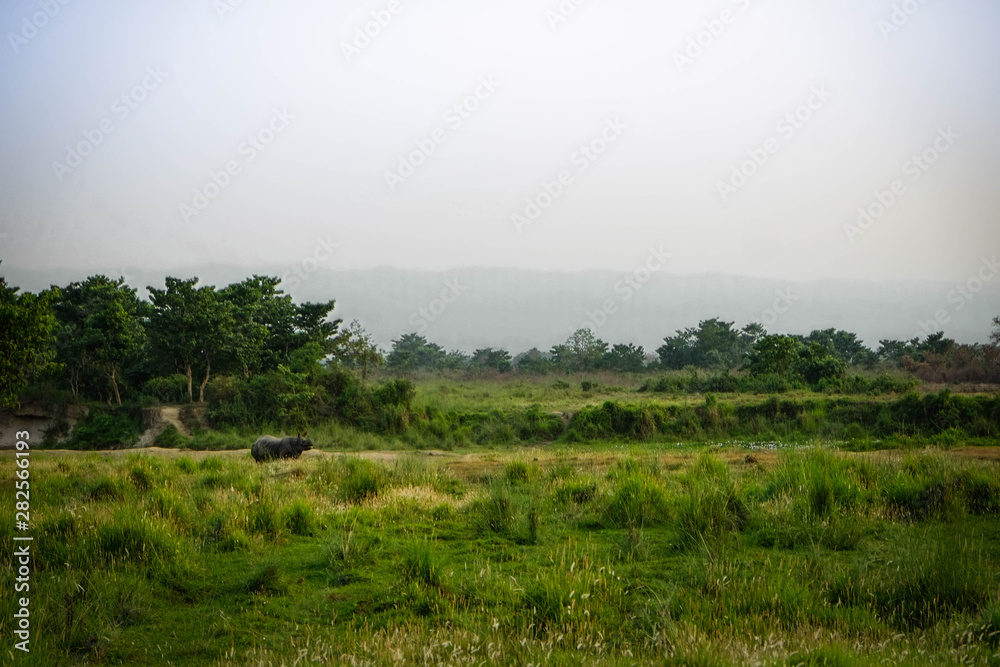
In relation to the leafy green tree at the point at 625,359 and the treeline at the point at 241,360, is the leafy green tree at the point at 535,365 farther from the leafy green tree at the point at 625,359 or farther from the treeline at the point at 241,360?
the treeline at the point at 241,360

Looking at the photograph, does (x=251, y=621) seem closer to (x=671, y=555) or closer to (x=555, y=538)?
(x=555, y=538)

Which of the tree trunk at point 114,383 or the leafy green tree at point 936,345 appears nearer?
the tree trunk at point 114,383

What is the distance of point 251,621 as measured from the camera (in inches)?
233

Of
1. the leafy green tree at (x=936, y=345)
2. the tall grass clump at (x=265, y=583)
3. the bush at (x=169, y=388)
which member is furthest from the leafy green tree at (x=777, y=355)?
the tall grass clump at (x=265, y=583)

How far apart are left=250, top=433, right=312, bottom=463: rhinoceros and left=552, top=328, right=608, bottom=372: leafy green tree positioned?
39704 millimetres

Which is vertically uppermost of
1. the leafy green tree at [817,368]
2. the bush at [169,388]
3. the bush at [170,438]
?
the leafy green tree at [817,368]

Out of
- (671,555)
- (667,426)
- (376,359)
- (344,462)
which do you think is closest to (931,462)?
(671,555)

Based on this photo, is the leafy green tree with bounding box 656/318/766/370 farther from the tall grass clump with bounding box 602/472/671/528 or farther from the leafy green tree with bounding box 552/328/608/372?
the tall grass clump with bounding box 602/472/671/528

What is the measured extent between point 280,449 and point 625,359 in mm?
42042

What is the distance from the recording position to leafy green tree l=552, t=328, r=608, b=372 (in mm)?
57938

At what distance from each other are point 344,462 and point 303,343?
73.3 ft

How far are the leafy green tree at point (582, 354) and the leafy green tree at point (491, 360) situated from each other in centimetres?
484

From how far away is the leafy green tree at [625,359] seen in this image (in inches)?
2215

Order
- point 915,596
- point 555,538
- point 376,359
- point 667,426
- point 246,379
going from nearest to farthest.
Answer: point 915,596, point 555,538, point 667,426, point 246,379, point 376,359
